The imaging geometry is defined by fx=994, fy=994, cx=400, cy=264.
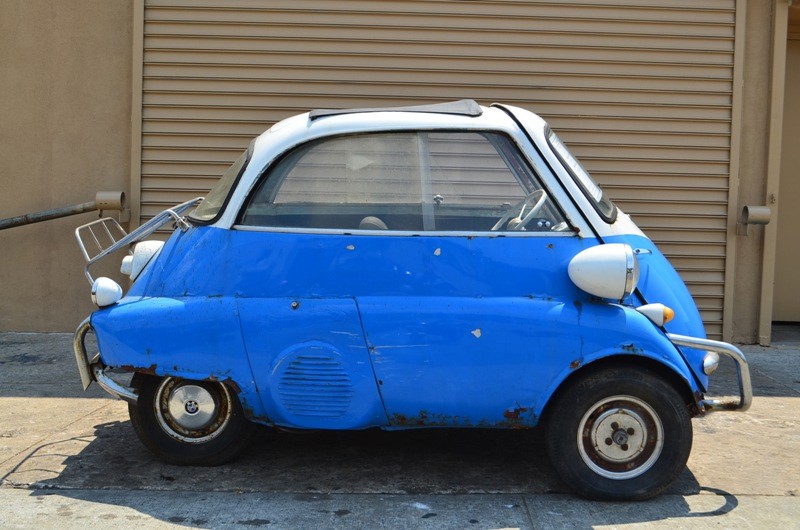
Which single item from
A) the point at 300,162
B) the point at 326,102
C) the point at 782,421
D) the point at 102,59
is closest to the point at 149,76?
the point at 102,59

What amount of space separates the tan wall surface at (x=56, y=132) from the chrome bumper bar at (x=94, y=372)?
350cm

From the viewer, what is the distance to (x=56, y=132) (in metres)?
8.41

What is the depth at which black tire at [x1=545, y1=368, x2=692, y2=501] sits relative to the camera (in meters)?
4.68

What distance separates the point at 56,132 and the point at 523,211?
5.01 meters

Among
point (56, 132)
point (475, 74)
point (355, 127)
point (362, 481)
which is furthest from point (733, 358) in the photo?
point (56, 132)

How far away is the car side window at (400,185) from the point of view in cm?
494

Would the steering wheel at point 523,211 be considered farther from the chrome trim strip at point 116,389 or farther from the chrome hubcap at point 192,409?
the chrome trim strip at point 116,389

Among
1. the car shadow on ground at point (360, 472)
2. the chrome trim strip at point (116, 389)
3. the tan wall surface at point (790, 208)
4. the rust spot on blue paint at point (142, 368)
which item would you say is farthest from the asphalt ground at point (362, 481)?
the tan wall surface at point (790, 208)

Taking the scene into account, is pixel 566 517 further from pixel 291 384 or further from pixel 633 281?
pixel 291 384

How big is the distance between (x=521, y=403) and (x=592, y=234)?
89 cm

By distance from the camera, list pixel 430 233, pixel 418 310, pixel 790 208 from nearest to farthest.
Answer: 1. pixel 418 310
2. pixel 430 233
3. pixel 790 208

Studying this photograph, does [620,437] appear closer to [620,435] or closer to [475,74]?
[620,435]

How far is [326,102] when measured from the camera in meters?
8.28

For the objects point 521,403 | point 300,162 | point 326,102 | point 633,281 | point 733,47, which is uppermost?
point 733,47
